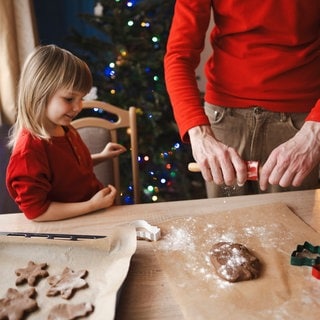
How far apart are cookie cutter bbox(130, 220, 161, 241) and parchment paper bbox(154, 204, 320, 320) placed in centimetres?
2

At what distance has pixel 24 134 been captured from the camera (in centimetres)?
119

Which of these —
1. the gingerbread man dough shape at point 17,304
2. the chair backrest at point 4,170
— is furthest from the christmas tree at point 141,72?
the gingerbread man dough shape at point 17,304

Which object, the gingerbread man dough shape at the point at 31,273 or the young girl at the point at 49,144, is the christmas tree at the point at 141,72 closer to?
the young girl at the point at 49,144

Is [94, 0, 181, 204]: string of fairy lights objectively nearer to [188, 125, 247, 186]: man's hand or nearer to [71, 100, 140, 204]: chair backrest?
[71, 100, 140, 204]: chair backrest

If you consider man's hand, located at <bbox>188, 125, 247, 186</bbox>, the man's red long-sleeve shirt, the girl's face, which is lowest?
man's hand, located at <bbox>188, 125, 247, 186</bbox>

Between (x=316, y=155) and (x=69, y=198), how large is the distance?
0.78 meters

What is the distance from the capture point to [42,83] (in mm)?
1188

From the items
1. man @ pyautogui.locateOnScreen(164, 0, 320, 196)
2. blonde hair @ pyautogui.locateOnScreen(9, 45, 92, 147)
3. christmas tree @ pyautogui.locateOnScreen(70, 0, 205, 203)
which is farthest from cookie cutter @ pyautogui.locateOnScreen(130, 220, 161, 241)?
christmas tree @ pyautogui.locateOnScreen(70, 0, 205, 203)

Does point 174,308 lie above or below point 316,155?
below

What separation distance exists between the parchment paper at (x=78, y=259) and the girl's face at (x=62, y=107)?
43cm

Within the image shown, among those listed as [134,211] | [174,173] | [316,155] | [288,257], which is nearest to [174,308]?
[288,257]

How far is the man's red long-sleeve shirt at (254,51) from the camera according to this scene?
1235 millimetres

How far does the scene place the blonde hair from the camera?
119 centimetres

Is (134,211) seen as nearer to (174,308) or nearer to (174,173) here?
(174,308)
